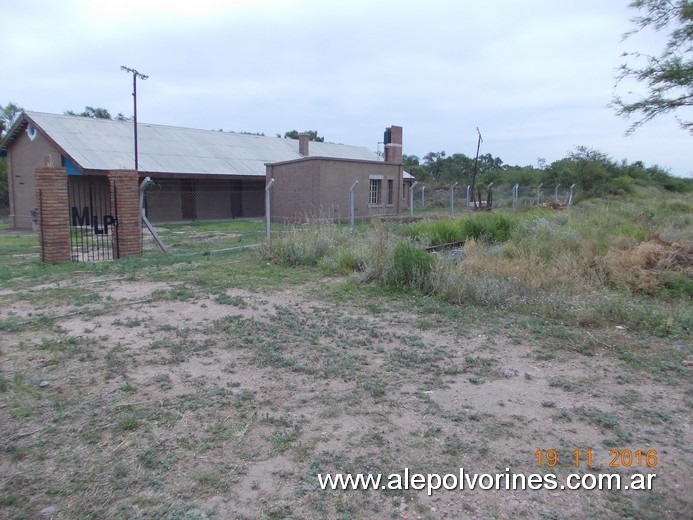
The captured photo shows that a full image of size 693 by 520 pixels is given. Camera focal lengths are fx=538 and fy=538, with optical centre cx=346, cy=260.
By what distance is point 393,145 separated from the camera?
27.8 m

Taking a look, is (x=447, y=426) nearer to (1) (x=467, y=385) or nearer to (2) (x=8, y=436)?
(1) (x=467, y=385)

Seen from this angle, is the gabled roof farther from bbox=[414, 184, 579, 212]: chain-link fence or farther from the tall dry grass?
the tall dry grass

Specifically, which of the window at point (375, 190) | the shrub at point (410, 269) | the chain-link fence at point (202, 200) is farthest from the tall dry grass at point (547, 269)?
the chain-link fence at point (202, 200)

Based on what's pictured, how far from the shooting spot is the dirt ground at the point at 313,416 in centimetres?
290

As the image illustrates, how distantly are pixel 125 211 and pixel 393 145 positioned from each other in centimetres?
1839

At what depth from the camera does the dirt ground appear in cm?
290

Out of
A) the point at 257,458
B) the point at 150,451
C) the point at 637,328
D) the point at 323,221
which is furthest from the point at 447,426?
the point at 323,221

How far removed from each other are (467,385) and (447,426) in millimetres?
798

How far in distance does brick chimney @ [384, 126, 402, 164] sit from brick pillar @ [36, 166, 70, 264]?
1911cm

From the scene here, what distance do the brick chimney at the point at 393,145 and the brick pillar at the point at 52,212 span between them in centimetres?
1911
